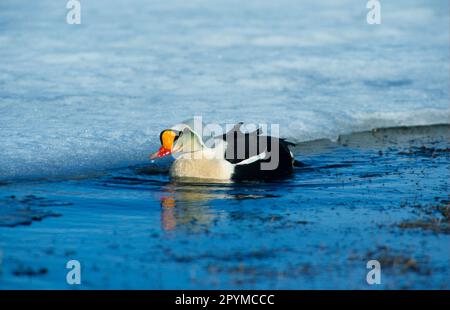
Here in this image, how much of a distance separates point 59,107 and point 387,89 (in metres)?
4.56

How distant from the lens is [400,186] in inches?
300

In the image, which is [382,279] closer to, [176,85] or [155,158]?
[155,158]

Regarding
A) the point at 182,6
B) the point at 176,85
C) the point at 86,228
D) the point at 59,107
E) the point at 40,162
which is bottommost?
the point at 86,228

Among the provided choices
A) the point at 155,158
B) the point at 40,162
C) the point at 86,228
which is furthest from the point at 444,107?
the point at 86,228

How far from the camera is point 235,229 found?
6.13m

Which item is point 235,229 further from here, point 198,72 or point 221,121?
point 198,72

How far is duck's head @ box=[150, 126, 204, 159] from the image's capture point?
8109 mm

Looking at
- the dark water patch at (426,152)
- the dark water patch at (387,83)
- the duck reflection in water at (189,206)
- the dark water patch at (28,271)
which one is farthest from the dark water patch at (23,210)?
the dark water patch at (387,83)

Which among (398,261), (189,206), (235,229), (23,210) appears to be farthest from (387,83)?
(398,261)

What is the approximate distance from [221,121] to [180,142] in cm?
177

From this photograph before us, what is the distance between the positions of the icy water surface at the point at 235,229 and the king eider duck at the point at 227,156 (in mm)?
210

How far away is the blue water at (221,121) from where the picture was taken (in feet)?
17.7

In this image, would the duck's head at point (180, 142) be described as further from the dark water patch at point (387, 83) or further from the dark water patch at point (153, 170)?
the dark water patch at point (387, 83)

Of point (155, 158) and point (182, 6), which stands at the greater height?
point (182, 6)
